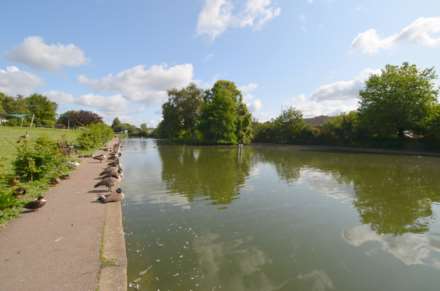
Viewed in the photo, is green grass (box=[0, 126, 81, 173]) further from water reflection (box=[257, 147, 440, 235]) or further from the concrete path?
water reflection (box=[257, 147, 440, 235])

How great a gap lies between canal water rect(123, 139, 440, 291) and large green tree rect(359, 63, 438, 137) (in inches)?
1054

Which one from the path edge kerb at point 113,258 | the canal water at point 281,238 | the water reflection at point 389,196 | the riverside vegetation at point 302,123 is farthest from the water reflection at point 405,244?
the riverside vegetation at point 302,123

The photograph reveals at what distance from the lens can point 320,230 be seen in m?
5.69

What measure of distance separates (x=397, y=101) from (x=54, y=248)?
125 ft

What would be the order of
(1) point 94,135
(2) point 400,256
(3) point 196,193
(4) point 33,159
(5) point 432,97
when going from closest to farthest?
1. (2) point 400,256
2. (4) point 33,159
3. (3) point 196,193
4. (1) point 94,135
5. (5) point 432,97

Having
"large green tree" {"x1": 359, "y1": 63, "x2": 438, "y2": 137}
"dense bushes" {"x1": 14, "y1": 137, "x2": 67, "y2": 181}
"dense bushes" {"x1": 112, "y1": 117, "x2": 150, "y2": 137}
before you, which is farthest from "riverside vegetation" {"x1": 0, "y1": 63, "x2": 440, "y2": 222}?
"dense bushes" {"x1": 112, "y1": 117, "x2": 150, "y2": 137}

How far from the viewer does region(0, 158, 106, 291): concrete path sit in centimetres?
311

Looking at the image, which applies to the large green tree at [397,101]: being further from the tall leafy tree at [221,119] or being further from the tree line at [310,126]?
the tall leafy tree at [221,119]

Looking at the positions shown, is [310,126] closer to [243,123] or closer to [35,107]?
[243,123]

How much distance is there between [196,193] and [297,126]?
145ft

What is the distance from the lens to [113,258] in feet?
12.3

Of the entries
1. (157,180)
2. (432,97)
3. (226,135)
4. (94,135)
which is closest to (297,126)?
(226,135)

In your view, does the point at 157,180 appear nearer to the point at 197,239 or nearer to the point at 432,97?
the point at 197,239

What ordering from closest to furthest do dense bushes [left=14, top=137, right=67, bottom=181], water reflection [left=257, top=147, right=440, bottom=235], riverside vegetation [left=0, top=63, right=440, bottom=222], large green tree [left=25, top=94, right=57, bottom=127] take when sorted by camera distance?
water reflection [left=257, top=147, right=440, bottom=235], dense bushes [left=14, top=137, right=67, bottom=181], riverside vegetation [left=0, top=63, right=440, bottom=222], large green tree [left=25, top=94, right=57, bottom=127]
